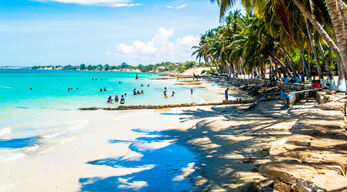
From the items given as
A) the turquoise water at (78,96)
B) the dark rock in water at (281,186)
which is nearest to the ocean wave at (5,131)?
the turquoise water at (78,96)

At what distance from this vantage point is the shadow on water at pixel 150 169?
7270 mm

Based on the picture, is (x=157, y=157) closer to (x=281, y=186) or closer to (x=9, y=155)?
(x=9, y=155)

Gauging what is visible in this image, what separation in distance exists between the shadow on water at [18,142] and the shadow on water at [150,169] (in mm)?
4847

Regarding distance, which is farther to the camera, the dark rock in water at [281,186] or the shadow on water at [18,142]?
the shadow on water at [18,142]

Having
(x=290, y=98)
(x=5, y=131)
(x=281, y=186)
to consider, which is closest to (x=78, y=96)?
(x=5, y=131)

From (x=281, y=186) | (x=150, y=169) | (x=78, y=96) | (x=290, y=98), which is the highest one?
(x=290, y=98)

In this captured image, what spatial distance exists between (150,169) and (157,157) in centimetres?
118

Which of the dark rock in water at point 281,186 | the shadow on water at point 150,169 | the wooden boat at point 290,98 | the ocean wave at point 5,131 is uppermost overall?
the wooden boat at point 290,98

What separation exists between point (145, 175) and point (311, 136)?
15.5 ft

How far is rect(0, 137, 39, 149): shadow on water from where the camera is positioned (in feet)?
40.2

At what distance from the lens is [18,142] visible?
42.7ft

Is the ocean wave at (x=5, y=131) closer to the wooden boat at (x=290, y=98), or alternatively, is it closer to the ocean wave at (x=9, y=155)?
the ocean wave at (x=9, y=155)

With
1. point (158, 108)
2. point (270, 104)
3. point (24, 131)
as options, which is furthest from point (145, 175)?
point (158, 108)

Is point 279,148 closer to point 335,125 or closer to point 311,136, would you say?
point 311,136
